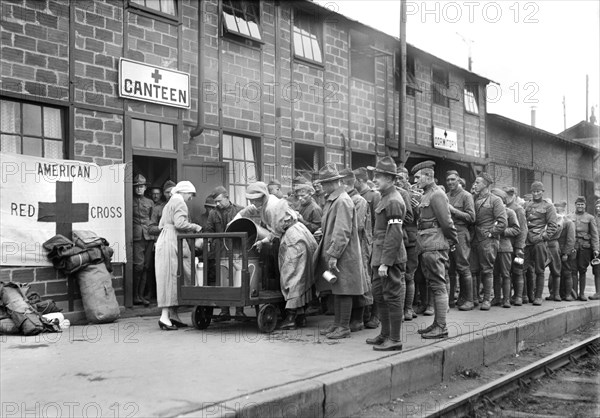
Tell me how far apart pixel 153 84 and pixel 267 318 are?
470 cm

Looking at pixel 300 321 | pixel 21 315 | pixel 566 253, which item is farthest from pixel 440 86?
pixel 21 315

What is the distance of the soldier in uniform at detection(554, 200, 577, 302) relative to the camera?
39.1 feet

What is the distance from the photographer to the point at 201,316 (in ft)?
25.9

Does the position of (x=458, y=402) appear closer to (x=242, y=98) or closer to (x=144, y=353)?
(x=144, y=353)

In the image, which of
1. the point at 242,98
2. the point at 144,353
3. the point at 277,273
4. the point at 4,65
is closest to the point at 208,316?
the point at 277,273

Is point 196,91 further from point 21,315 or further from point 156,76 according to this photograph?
point 21,315

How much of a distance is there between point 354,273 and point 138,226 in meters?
4.30

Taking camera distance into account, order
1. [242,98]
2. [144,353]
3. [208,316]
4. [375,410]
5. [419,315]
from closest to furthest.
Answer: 1. [375,410]
2. [144,353]
3. [208,316]
4. [419,315]
5. [242,98]

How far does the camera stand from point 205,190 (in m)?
11.2

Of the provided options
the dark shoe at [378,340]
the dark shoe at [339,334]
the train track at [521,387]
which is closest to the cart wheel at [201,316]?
the dark shoe at [339,334]

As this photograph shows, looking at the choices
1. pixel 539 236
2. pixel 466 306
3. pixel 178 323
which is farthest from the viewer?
pixel 539 236

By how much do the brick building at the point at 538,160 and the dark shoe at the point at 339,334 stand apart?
A: 15795mm

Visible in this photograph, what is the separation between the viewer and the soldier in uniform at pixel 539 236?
11328 millimetres

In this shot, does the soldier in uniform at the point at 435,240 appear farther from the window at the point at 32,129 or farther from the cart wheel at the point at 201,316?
the window at the point at 32,129
